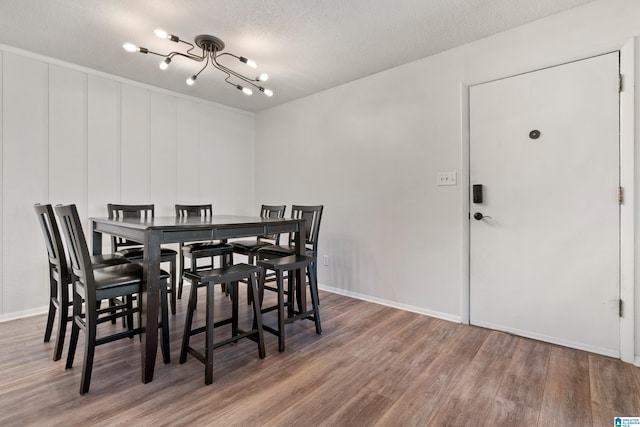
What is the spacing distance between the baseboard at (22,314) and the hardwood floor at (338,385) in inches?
18.4

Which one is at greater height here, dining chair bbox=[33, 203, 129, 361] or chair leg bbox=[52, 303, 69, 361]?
dining chair bbox=[33, 203, 129, 361]

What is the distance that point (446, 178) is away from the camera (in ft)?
8.84

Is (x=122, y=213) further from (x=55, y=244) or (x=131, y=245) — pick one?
(x=55, y=244)

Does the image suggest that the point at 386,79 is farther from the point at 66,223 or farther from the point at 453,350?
the point at 66,223

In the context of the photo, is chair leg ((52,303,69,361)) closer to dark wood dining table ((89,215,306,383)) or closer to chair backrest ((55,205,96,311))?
chair backrest ((55,205,96,311))

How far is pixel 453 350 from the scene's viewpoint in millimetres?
2129

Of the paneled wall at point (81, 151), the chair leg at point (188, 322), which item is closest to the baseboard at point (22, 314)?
the paneled wall at point (81, 151)

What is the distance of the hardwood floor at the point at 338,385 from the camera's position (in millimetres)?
1451

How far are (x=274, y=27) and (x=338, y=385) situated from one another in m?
2.53

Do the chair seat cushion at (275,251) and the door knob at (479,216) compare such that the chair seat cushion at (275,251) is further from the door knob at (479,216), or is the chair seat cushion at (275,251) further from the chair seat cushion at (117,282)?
the door knob at (479,216)

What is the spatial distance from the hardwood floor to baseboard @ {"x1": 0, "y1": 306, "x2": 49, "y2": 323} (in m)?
0.47

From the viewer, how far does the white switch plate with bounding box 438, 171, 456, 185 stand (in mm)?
2650

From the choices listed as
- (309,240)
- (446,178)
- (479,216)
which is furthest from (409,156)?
(309,240)

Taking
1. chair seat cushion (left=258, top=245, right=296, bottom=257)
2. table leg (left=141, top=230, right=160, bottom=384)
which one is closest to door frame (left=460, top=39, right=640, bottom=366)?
chair seat cushion (left=258, top=245, right=296, bottom=257)
